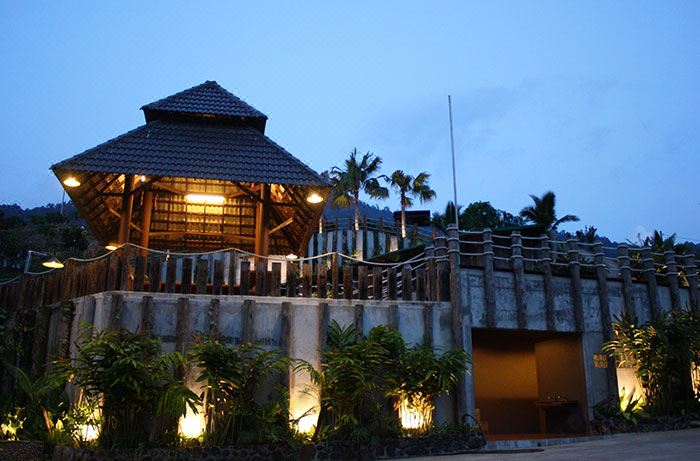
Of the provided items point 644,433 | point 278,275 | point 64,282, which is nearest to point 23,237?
point 64,282

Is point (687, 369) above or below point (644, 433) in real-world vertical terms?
above

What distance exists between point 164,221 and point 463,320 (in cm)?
1063

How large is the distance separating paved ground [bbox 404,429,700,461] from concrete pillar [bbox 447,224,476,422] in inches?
60.2

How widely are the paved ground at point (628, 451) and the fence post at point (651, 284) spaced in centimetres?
373

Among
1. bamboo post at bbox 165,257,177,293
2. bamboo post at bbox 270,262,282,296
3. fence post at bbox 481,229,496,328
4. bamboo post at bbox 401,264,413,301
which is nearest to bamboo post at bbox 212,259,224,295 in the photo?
bamboo post at bbox 165,257,177,293

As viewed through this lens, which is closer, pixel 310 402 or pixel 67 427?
pixel 67 427

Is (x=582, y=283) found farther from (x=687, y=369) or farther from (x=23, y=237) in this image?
(x=23, y=237)

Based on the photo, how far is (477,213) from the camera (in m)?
44.3

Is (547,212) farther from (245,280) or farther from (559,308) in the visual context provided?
(245,280)

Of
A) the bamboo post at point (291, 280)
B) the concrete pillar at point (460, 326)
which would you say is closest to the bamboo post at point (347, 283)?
the bamboo post at point (291, 280)

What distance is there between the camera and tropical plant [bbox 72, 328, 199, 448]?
35.4ft

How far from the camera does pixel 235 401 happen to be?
11453 millimetres

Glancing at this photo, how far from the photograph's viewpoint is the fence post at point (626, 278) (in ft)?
53.7

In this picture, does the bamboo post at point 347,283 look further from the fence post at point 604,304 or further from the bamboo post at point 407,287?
the fence post at point 604,304
